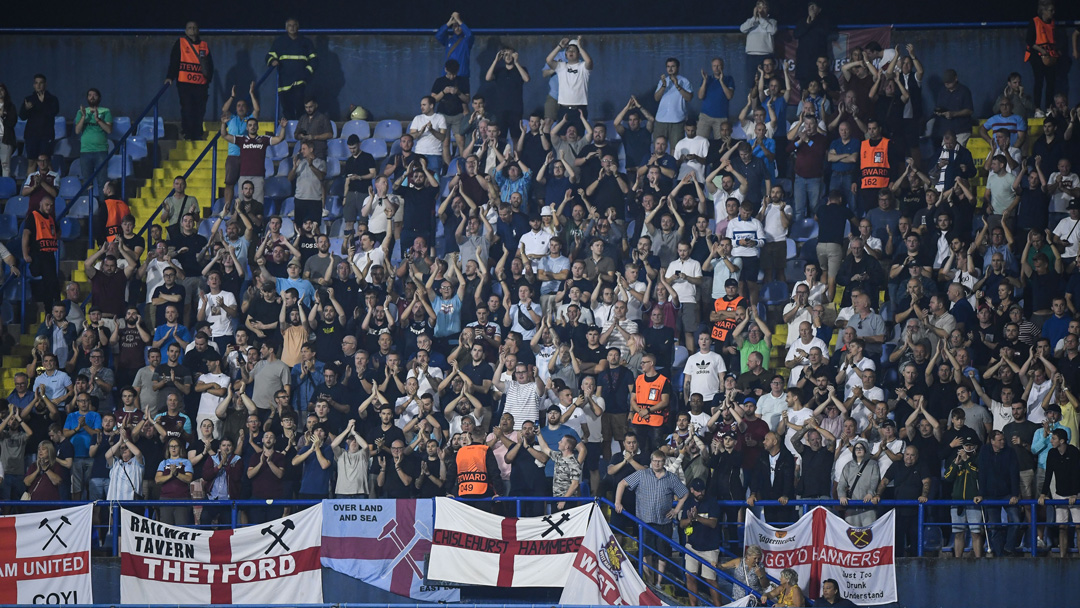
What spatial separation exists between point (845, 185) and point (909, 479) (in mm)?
5854

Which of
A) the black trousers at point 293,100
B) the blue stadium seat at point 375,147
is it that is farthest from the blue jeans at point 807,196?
the black trousers at point 293,100

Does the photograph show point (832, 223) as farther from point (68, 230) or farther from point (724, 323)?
point (68, 230)

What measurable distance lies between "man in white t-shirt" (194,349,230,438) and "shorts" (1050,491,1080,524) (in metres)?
10.6

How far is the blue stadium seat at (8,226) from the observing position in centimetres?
2300

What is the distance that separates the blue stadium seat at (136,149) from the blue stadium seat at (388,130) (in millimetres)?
3901

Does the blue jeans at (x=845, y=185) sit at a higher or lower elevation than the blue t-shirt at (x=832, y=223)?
higher

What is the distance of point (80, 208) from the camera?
2403 centimetres

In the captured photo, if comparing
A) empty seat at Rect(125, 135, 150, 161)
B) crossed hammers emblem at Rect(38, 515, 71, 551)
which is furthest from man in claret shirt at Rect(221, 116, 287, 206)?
crossed hammers emblem at Rect(38, 515, 71, 551)

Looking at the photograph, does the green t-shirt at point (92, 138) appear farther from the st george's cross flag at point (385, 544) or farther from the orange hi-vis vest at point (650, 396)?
the orange hi-vis vest at point (650, 396)

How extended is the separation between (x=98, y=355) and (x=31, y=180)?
4236mm

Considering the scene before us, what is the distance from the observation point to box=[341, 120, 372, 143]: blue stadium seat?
2502 centimetres

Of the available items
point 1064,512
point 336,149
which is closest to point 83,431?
point 336,149

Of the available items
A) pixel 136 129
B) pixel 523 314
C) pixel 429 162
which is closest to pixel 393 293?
pixel 523 314

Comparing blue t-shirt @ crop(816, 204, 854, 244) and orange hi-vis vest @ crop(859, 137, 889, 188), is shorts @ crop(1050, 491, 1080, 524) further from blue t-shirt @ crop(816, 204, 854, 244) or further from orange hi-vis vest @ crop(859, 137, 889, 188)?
orange hi-vis vest @ crop(859, 137, 889, 188)
